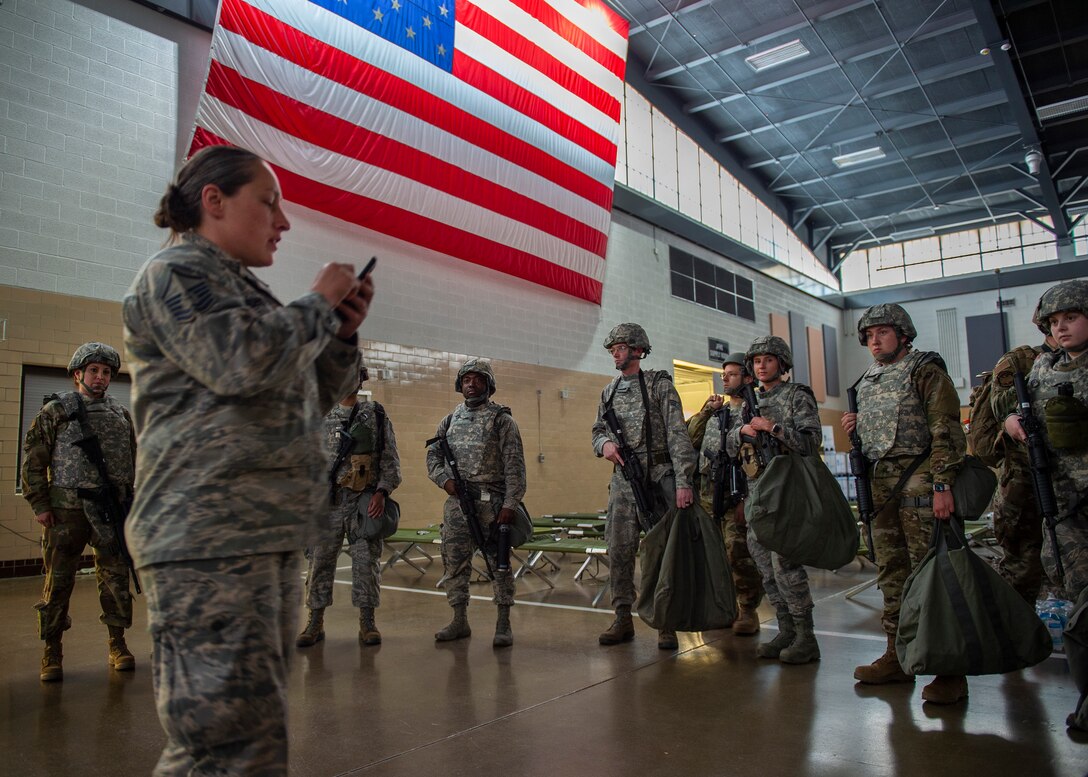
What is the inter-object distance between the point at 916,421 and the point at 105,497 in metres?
4.10

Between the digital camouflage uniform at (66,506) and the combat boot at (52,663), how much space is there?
43mm

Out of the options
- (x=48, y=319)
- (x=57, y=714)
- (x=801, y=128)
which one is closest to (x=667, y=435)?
(x=57, y=714)

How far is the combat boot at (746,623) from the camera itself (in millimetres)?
4605

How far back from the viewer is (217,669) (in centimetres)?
124

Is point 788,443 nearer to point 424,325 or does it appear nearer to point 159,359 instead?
point 159,359

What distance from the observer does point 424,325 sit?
10.2 meters

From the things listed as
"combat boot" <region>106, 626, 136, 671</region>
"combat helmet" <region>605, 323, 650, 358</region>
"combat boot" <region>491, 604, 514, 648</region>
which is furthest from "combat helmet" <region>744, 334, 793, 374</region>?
"combat boot" <region>106, 626, 136, 671</region>

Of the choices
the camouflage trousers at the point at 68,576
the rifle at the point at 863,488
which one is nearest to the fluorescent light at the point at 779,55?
the rifle at the point at 863,488

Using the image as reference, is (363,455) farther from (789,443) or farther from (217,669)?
(217,669)

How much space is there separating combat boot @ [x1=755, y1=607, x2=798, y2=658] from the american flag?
6553mm

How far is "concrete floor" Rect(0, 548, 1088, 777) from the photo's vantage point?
2.52 metres

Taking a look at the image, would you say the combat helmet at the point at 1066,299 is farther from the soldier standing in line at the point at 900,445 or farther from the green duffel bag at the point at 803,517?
the green duffel bag at the point at 803,517

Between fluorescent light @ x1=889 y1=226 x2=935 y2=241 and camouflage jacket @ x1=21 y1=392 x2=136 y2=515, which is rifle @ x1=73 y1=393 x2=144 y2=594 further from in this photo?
fluorescent light @ x1=889 y1=226 x2=935 y2=241

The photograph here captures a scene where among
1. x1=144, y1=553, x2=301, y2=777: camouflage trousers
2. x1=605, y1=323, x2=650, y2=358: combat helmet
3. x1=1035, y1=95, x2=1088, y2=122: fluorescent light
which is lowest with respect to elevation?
x1=144, y1=553, x2=301, y2=777: camouflage trousers
